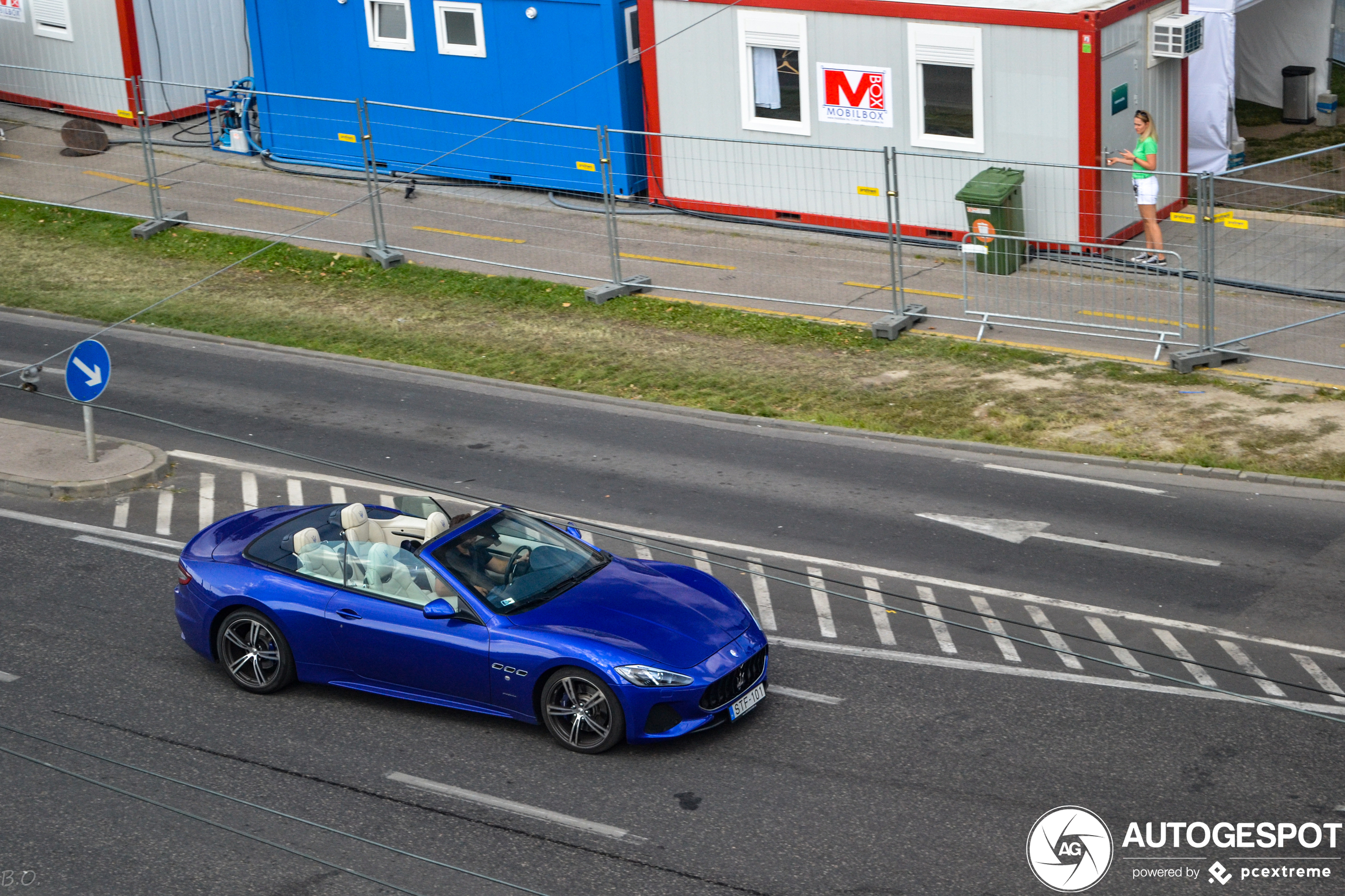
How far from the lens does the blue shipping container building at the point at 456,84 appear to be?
22234 mm

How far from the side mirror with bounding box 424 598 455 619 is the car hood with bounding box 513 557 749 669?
0.42 metres

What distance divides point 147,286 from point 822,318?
9195 mm

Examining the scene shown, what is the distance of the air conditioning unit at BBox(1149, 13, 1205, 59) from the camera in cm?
1936

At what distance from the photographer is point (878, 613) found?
1134 cm

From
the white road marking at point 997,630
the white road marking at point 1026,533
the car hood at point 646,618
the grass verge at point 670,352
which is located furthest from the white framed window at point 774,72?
the car hood at point 646,618

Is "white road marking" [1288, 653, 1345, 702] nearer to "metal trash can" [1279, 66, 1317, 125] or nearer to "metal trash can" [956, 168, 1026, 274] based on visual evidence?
"metal trash can" [956, 168, 1026, 274]

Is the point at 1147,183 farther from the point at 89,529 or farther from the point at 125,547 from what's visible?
the point at 89,529

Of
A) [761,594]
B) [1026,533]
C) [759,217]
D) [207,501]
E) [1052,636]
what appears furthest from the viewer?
[759,217]

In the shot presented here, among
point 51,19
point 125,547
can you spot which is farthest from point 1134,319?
point 51,19

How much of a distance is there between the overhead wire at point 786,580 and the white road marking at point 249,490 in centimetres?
54

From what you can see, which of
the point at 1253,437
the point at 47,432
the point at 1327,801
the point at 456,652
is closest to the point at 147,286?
the point at 47,432

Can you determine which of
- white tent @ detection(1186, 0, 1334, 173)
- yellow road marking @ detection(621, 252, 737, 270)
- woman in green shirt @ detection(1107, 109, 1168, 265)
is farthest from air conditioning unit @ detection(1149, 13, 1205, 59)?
yellow road marking @ detection(621, 252, 737, 270)

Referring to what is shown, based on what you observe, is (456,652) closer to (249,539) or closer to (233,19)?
(249,539)
